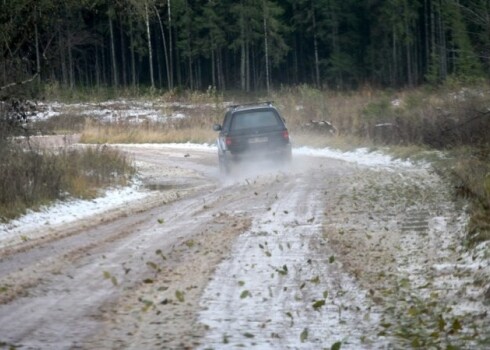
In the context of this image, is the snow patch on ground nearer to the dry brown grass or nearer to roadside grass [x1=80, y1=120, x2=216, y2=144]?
the dry brown grass

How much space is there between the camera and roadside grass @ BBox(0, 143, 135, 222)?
43.6ft

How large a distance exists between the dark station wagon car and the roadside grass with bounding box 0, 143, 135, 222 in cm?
285

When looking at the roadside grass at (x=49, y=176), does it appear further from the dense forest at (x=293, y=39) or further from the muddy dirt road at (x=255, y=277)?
the dense forest at (x=293, y=39)

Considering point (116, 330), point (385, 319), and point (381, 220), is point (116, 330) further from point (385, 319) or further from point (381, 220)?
point (381, 220)

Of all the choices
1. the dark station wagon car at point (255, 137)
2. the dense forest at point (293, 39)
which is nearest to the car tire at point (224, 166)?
the dark station wagon car at point (255, 137)

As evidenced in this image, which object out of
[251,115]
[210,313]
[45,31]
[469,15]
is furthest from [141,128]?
[210,313]

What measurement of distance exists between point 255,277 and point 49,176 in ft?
26.2

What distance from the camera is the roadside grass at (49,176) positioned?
13.3 meters

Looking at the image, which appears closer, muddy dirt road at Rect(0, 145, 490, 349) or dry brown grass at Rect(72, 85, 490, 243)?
muddy dirt road at Rect(0, 145, 490, 349)

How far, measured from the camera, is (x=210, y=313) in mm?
6469

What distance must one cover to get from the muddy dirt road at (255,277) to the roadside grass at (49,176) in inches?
52.4

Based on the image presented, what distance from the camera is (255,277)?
7789 mm

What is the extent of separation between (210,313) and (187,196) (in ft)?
31.4

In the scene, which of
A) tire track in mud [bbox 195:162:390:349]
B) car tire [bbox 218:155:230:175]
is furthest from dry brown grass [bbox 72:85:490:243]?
car tire [bbox 218:155:230:175]
